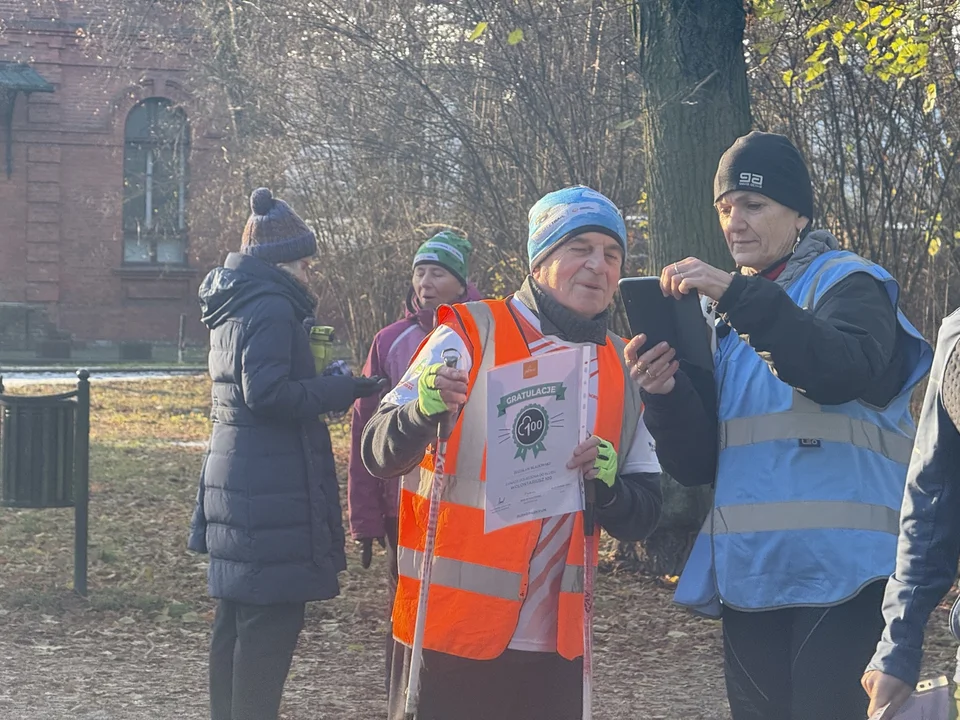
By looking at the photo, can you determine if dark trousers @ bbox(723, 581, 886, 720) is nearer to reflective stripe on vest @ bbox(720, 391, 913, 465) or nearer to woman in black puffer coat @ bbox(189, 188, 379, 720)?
reflective stripe on vest @ bbox(720, 391, 913, 465)

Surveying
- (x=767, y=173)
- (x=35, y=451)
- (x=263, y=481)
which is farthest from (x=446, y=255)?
(x=35, y=451)

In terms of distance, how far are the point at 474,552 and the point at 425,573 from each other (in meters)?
0.12

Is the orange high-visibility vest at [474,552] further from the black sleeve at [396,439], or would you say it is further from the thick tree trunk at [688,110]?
the thick tree trunk at [688,110]

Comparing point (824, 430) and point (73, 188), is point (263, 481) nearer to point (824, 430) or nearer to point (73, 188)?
point (824, 430)

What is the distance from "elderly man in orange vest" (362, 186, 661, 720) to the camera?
3482mm

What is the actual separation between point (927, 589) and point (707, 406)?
1.13 meters

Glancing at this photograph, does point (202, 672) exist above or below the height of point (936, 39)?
below

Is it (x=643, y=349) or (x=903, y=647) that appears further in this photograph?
(x=643, y=349)

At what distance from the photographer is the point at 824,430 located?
352 centimetres

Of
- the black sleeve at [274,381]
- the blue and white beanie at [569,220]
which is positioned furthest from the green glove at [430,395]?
the black sleeve at [274,381]

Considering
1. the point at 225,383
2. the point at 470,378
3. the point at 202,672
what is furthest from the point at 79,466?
the point at 470,378

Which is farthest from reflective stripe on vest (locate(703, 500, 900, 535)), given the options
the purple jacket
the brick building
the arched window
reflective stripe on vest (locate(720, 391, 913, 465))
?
the brick building

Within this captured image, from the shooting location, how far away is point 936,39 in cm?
878

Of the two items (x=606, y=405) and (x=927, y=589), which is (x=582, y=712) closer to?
(x=606, y=405)
